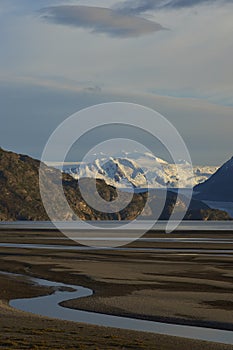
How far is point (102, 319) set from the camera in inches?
1646

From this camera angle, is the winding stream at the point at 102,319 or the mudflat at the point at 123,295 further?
the winding stream at the point at 102,319

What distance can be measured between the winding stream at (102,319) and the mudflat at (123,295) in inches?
47.0

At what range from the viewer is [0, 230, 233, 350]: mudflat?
33031mm

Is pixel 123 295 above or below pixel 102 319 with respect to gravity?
below

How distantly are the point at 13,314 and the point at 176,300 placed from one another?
45.1 feet

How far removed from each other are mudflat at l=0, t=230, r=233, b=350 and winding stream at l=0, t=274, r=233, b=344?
1.19m

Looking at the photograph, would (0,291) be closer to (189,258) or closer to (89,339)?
(89,339)

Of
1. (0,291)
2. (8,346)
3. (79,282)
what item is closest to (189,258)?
(79,282)

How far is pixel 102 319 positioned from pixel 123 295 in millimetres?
11383

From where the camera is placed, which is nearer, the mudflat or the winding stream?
the mudflat

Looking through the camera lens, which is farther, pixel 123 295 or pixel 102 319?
pixel 123 295

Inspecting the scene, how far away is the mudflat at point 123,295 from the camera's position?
3303 cm

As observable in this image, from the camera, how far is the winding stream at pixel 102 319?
3653 centimetres

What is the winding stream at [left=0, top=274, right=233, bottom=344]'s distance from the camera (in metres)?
36.5
